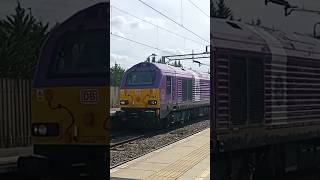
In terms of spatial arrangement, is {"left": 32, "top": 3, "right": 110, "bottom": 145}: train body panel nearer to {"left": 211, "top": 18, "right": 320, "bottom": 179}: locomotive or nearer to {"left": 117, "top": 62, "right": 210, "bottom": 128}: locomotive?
{"left": 117, "top": 62, "right": 210, "bottom": 128}: locomotive

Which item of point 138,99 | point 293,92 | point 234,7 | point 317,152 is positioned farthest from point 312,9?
point 138,99

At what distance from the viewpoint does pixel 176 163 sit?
3047 mm

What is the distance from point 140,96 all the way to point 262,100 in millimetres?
919

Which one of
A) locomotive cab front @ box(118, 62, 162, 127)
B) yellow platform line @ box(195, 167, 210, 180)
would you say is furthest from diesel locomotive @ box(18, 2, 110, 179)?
yellow platform line @ box(195, 167, 210, 180)

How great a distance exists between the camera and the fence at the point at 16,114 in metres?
2.83

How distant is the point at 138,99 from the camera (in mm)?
3016

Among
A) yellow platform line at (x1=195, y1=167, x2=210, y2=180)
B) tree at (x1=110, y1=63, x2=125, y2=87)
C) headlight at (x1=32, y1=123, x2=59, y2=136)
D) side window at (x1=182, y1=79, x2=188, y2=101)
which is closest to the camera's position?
tree at (x1=110, y1=63, x2=125, y2=87)

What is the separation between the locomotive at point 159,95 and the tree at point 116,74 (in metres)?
0.03

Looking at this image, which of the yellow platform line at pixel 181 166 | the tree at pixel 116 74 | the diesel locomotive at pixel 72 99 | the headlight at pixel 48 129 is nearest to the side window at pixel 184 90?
the yellow platform line at pixel 181 166

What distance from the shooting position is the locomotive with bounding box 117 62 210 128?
9.64 ft

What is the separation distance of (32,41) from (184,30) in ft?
3.03

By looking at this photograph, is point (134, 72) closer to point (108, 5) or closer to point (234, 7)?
point (108, 5)

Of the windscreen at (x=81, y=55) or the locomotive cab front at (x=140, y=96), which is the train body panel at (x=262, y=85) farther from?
the windscreen at (x=81, y=55)

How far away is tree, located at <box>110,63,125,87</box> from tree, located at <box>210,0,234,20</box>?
698mm
